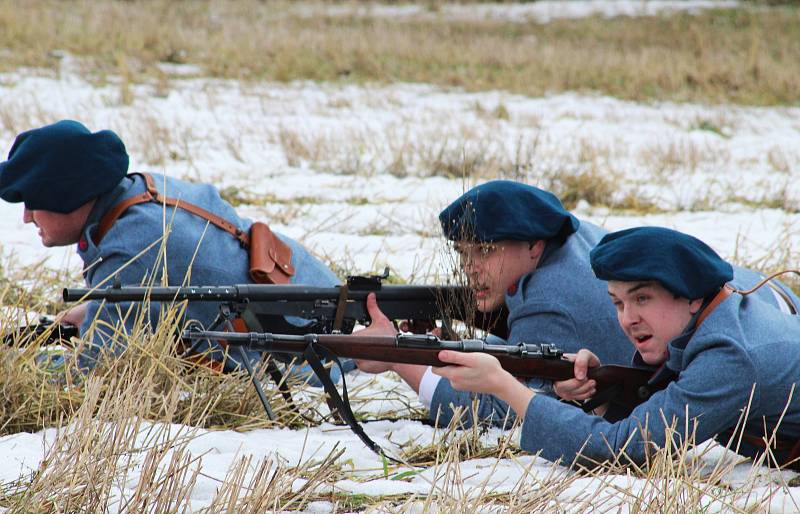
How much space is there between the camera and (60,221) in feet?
13.6

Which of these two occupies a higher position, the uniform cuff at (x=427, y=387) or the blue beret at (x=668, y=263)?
the blue beret at (x=668, y=263)

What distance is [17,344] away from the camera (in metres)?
3.50

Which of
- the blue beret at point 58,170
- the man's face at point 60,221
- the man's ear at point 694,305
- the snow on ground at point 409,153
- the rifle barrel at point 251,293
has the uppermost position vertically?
the blue beret at point 58,170

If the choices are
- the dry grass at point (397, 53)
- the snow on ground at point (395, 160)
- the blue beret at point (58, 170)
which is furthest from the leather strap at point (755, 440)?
the dry grass at point (397, 53)

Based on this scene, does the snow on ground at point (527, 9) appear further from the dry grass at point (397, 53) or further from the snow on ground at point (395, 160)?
the snow on ground at point (395, 160)

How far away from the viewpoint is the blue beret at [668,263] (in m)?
3.20

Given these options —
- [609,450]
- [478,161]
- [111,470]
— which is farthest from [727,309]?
[478,161]

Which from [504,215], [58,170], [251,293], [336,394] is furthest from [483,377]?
[58,170]

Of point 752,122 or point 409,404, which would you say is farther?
point 752,122

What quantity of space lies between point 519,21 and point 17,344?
21.3m

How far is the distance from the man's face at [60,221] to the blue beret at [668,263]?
83.8 inches

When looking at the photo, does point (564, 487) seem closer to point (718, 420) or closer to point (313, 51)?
point (718, 420)

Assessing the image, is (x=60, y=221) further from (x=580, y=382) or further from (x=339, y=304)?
(x=580, y=382)

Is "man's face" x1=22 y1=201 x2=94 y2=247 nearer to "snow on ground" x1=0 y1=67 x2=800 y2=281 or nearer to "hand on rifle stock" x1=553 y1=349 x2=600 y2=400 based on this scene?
"snow on ground" x1=0 y1=67 x2=800 y2=281
